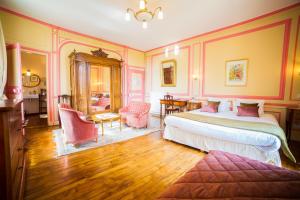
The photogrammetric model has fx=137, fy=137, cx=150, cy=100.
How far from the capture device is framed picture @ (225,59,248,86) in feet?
13.9

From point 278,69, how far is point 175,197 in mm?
4551

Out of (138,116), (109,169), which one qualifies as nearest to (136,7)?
(138,116)

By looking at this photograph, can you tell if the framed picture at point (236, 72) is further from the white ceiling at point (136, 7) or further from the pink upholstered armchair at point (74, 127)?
the pink upholstered armchair at point (74, 127)

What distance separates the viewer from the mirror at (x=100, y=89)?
207 inches

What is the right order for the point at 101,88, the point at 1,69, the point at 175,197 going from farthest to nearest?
the point at 101,88, the point at 1,69, the point at 175,197

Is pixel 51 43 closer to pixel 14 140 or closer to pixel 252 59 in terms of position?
pixel 14 140

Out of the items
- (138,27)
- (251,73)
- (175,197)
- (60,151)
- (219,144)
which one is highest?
(138,27)

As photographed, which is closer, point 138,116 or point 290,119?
point 290,119

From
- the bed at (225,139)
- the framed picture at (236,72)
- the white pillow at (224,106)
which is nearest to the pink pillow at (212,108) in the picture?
the white pillow at (224,106)

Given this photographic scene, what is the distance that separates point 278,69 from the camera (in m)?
3.68

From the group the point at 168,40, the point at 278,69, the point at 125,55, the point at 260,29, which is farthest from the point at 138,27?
the point at 278,69

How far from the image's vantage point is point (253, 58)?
406 cm

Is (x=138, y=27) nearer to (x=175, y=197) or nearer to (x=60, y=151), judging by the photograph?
(x=60, y=151)

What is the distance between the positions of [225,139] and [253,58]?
2.95 meters
